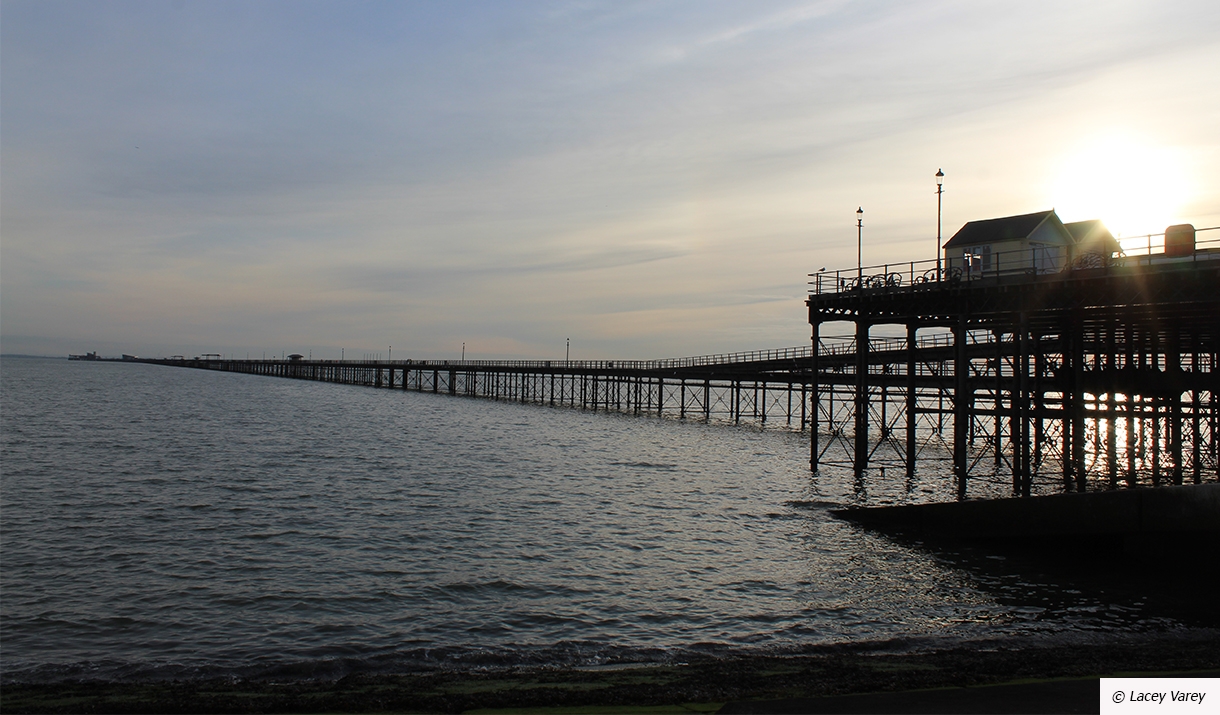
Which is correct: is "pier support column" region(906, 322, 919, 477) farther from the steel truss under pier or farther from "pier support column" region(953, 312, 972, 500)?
"pier support column" region(953, 312, 972, 500)

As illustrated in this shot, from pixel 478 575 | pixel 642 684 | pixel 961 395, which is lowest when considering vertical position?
pixel 478 575

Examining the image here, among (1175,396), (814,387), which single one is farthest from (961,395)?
(1175,396)

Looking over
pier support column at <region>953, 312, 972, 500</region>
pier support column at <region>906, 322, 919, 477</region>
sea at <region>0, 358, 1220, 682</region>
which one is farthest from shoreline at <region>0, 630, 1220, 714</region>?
pier support column at <region>906, 322, 919, 477</region>

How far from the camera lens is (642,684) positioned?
9.88 meters

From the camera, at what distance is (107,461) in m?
34.3

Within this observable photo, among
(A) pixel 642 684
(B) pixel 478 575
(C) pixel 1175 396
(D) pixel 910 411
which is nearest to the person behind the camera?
(A) pixel 642 684

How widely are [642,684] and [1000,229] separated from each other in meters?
27.7

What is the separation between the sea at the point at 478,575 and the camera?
41.3 ft

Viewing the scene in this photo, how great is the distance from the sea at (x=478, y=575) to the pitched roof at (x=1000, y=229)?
9.97 metres

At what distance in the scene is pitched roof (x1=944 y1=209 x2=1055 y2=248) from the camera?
98.8 feet

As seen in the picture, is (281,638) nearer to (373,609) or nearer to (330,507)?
(373,609)

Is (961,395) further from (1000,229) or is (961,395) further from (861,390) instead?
(1000,229)

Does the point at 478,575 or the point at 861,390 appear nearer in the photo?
the point at 478,575

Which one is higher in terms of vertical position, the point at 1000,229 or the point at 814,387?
the point at 1000,229
